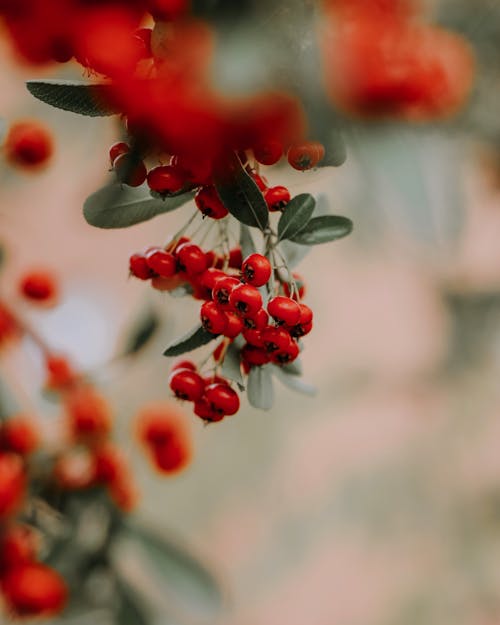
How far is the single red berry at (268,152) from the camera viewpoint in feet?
1.63

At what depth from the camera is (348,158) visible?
55cm

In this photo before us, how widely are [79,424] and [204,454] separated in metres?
1.90

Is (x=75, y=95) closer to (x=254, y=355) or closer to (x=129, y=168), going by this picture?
(x=129, y=168)

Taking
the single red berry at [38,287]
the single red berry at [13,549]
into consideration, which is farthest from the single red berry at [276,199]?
the single red berry at [13,549]

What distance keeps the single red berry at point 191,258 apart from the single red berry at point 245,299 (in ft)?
0.27

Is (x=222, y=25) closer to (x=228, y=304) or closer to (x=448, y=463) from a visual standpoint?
(x=228, y=304)

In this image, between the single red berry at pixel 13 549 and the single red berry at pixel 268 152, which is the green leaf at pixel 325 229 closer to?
the single red berry at pixel 268 152

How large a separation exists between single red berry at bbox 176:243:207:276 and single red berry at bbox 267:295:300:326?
0.33 ft

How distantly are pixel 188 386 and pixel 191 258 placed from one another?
0.44 ft

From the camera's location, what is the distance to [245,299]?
56 centimetres

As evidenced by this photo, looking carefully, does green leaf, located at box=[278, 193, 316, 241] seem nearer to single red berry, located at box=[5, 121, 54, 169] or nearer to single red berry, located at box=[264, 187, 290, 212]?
single red berry, located at box=[264, 187, 290, 212]

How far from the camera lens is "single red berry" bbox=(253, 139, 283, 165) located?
0.50m

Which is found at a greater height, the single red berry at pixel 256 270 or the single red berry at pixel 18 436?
the single red berry at pixel 256 270

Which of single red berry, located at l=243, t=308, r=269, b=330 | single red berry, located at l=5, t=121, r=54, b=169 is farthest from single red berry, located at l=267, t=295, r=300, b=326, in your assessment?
single red berry, located at l=5, t=121, r=54, b=169
